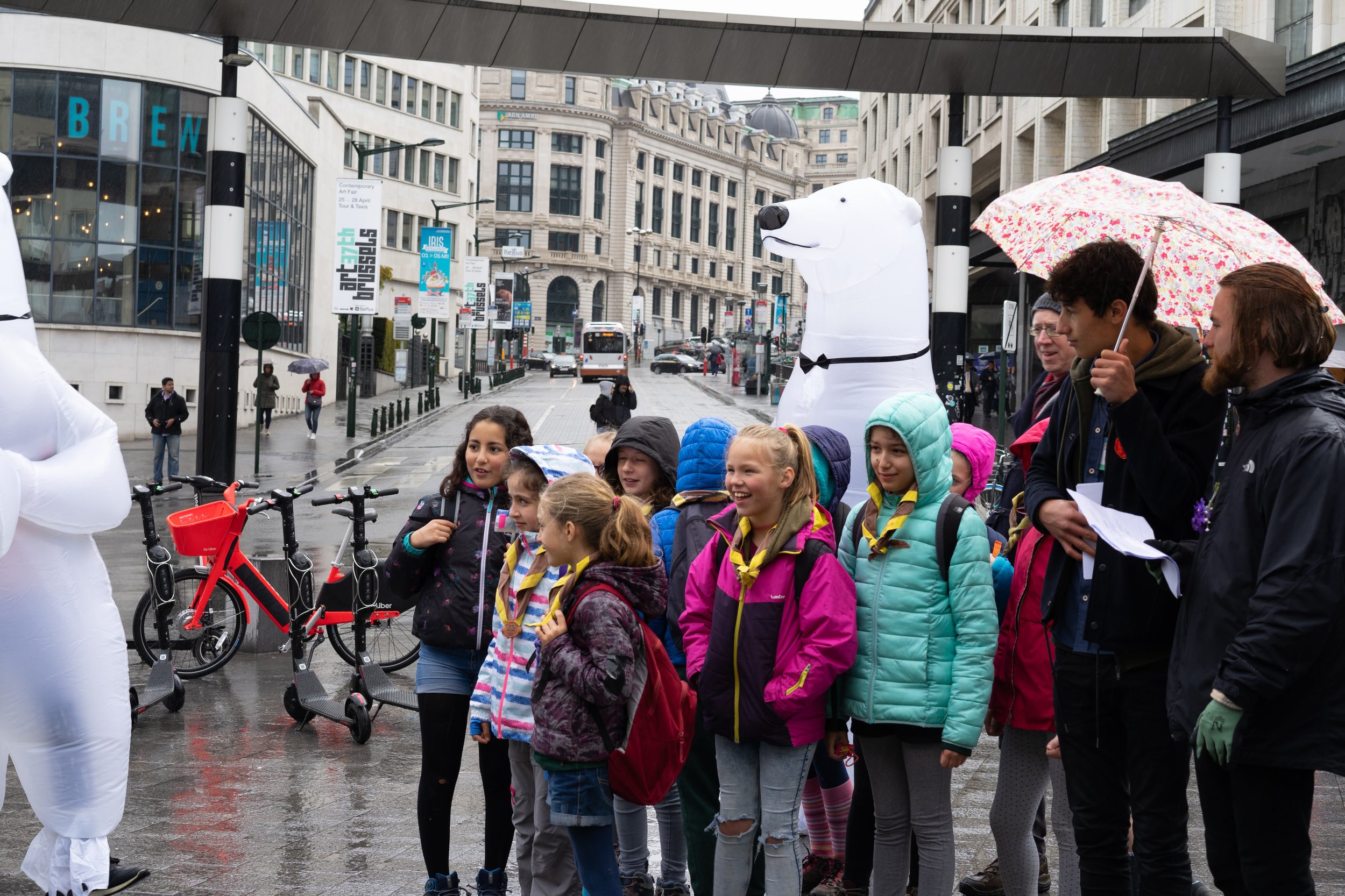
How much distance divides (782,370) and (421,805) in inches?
1837

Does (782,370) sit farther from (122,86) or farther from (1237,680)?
(1237,680)

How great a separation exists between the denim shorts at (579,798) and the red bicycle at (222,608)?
12.6 feet

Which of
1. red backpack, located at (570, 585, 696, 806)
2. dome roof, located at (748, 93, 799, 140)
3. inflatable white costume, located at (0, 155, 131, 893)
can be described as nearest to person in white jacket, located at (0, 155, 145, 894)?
inflatable white costume, located at (0, 155, 131, 893)

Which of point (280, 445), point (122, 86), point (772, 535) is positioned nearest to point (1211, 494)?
Answer: point (772, 535)

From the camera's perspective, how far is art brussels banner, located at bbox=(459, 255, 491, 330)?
54.2 meters

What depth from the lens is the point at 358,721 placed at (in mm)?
6816

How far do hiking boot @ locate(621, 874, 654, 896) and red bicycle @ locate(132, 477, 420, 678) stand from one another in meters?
3.39

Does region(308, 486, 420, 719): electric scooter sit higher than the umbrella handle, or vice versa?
the umbrella handle

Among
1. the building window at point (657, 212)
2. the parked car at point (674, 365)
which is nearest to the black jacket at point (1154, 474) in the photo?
the parked car at point (674, 365)

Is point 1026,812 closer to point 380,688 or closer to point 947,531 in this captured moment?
point 947,531

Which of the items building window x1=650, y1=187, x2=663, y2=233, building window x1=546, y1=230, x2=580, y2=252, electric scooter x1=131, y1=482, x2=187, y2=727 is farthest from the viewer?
building window x1=650, y1=187, x2=663, y2=233

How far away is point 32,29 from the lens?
27828 mm

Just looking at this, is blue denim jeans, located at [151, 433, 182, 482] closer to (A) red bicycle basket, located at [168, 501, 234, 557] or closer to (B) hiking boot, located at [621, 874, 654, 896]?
(A) red bicycle basket, located at [168, 501, 234, 557]

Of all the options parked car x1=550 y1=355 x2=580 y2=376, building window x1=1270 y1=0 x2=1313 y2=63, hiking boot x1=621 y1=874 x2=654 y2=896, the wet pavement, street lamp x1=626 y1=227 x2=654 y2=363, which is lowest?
the wet pavement
